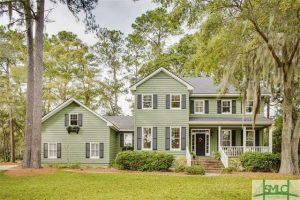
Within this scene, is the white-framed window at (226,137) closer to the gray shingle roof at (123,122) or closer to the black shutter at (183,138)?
the black shutter at (183,138)

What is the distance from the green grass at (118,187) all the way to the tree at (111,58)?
2117cm

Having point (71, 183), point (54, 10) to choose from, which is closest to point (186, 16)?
point (71, 183)

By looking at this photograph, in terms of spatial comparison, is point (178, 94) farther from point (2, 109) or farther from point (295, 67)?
point (2, 109)

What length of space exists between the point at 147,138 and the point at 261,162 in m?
7.77

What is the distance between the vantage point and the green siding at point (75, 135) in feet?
88.9

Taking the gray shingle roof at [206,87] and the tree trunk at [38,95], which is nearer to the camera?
the tree trunk at [38,95]

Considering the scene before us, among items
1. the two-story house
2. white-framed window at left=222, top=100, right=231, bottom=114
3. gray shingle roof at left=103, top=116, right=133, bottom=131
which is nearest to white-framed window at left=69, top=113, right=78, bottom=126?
the two-story house

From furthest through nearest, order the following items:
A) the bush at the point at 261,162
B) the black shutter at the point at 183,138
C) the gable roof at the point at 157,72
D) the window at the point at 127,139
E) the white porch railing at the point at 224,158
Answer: the window at the point at 127,139 < the gable roof at the point at 157,72 < the black shutter at the point at 183,138 < the white porch railing at the point at 224,158 < the bush at the point at 261,162

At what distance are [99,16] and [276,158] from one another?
12705 mm

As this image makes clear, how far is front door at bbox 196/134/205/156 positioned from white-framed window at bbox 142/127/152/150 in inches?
140

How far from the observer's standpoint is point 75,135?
27297mm

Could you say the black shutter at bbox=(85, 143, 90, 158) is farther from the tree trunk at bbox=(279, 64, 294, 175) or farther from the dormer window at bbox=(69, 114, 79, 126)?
the tree trunk at bbox=(279, 64, 294, 175)

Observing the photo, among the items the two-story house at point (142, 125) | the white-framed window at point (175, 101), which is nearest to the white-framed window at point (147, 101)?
the two-story house at point (142, 125)

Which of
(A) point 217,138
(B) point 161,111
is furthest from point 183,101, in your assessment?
(A) point 217,138
